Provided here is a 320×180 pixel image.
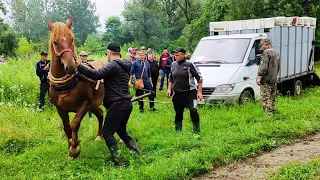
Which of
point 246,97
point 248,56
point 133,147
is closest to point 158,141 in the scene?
point 133,147

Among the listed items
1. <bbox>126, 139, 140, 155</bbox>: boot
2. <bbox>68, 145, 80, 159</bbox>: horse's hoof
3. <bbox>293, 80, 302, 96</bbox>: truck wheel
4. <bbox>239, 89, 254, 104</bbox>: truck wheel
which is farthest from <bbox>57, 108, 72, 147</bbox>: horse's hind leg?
<bbox>293, 80, 302, 96</bbox>: truck wheel

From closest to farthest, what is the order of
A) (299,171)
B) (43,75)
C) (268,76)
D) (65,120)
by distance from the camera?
1. (299,171)
2. (65,120)
3. (268,76)
4. (43,75)

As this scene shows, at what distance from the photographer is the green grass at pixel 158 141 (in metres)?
5.77

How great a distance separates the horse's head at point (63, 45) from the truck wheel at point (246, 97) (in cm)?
578

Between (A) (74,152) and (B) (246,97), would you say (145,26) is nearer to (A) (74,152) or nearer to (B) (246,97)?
(B) (246,97)

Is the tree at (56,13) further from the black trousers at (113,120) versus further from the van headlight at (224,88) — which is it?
the black trousers at (113,120)

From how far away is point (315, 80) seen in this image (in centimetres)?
1584

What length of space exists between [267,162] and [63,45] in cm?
365

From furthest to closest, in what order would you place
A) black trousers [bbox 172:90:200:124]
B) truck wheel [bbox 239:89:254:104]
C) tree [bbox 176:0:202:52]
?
1. tree [bbox 176:0:202:52]
2. truck wheel [bbox 239:89:254:104]
3. black trousers [bbox 172:90:200:124]

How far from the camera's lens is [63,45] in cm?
586

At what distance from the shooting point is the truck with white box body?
1026 centimetres

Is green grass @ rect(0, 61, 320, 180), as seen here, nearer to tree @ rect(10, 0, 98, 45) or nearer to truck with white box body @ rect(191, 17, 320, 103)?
truck with white box body @ rect(191, 17, 320, 103)

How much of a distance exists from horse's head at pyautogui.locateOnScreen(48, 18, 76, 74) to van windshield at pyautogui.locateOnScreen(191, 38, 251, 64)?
19.0 ft

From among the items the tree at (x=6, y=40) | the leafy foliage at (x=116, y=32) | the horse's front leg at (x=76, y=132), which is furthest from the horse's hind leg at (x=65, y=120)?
the leafy foliage at (x=116, y=32)
